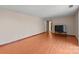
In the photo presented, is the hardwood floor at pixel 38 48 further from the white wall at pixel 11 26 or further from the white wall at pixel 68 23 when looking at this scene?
the white wall at pixel 68 23

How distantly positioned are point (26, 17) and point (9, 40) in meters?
2.72

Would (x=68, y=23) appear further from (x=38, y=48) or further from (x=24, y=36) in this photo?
(x=38, y=48)

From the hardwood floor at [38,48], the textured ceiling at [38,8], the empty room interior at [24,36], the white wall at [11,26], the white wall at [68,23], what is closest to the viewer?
the hardwood floor at [38,48]

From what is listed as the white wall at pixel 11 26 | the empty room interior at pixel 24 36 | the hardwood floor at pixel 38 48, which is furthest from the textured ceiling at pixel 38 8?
the hardwood floor at pixel 38 48

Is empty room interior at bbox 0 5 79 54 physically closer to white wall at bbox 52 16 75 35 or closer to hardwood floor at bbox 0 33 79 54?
hardwood floor at bbox 0 33 79 54

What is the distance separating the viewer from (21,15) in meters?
7.32

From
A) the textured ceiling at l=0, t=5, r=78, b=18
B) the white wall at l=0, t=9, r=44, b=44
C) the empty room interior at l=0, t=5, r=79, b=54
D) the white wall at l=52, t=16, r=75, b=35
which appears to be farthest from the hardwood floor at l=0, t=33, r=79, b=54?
the white wall at l=52, t=16, r=75, b=35

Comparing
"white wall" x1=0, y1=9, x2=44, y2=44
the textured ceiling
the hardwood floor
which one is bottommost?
the hardwood floor

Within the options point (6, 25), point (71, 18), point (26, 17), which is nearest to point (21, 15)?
point (26, 17)

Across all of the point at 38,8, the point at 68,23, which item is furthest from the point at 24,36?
the point at 68,23
